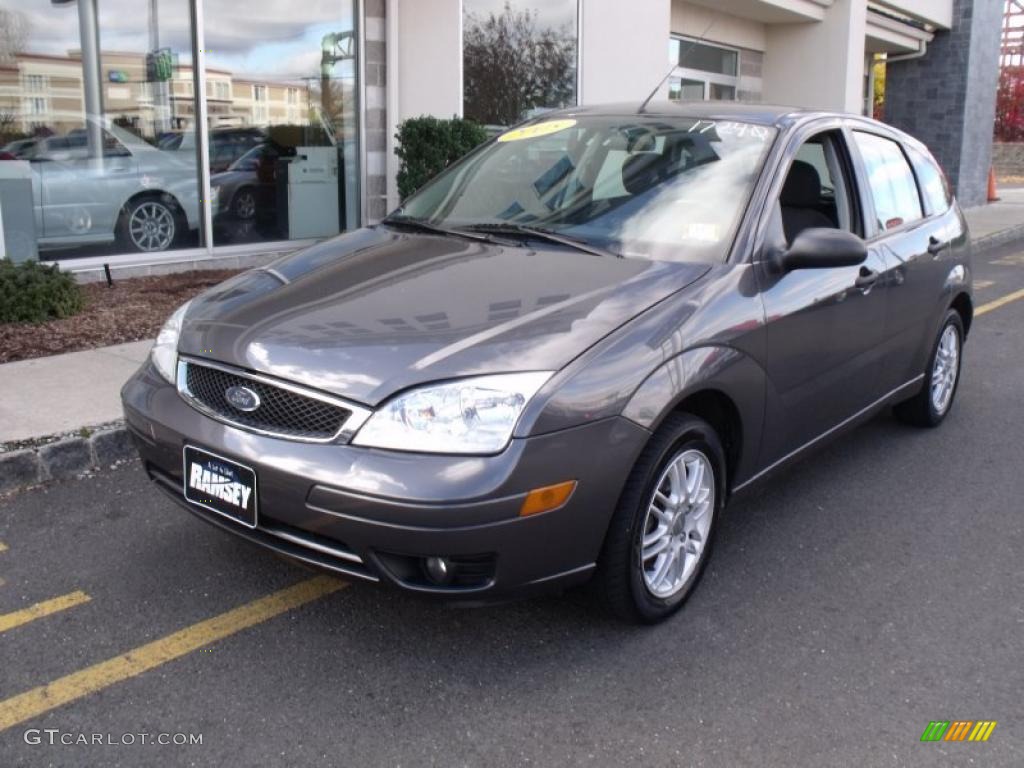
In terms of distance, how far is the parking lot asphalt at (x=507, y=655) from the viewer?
272 cm

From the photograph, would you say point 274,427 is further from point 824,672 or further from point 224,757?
point 824,672

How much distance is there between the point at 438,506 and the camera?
8.68ft

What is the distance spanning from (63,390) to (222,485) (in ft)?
9.49

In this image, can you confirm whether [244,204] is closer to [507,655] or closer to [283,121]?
[283,121]

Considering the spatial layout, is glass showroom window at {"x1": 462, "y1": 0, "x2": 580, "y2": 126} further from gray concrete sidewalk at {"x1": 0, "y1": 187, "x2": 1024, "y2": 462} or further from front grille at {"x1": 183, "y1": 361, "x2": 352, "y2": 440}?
front grille at {"x1": 183, "y1": 361, "x2": 352, "y2": 440}

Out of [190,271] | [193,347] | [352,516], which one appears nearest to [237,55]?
[190,271]

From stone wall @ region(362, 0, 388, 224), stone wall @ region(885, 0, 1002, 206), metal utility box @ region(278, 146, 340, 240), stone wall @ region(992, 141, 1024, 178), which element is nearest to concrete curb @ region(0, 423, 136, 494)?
metal utility box @ region(278, 146, 340, 240)

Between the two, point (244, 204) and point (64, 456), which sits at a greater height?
point (244, 204)

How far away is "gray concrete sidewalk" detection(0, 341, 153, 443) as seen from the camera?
481 centimetres

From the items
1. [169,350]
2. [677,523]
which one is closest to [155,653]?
[169,350]

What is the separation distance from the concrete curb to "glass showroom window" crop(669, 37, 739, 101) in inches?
493

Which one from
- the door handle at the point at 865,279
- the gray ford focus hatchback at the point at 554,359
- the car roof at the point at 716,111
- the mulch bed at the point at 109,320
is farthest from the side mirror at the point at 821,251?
the mulch bed at the point at 109,320

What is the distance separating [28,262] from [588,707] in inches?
227

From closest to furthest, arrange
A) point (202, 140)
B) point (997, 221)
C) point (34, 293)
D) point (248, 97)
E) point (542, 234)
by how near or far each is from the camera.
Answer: point (542, 234)
point (34, 293)
point (202, 140)
point (248, 97)
point (997, 221)
